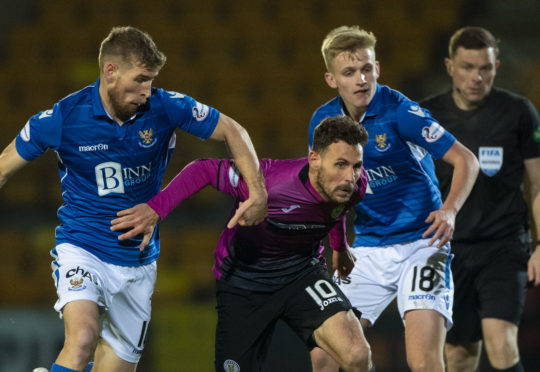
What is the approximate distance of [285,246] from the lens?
4.10 meters

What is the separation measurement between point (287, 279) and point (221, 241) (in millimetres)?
450

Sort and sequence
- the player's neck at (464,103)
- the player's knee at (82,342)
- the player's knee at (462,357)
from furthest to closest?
the player's knee at (462,357)
the player's neck at (464,103)
the player's knee at (82,342)

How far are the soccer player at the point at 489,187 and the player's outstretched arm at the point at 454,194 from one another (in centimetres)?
83

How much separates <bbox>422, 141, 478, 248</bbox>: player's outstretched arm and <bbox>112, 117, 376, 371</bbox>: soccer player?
1.40 feet

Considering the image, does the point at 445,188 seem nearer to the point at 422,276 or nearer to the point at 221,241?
the point at 422,276

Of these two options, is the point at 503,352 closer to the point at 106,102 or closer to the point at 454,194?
the point at 454,194

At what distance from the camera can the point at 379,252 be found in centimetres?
452

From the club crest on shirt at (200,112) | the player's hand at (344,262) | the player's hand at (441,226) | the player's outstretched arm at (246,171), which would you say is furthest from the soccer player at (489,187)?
the club crest on shirt at (200,112)

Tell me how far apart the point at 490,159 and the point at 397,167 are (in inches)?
35.6

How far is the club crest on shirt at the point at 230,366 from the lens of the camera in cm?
409

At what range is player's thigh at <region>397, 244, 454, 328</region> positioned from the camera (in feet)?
13.8

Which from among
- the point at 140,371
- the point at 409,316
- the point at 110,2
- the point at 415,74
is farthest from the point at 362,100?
the point at 110,2

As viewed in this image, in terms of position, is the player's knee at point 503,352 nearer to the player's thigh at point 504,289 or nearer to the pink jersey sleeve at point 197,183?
the player's thigh at point 504,289

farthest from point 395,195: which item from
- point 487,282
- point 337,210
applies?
point 487,282
